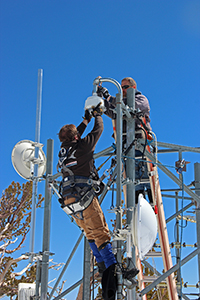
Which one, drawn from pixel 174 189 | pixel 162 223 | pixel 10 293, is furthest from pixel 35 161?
pixel 10 293

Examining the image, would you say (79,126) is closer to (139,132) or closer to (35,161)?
(139,132)

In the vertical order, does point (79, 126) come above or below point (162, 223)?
above

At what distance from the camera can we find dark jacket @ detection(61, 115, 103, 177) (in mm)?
5281

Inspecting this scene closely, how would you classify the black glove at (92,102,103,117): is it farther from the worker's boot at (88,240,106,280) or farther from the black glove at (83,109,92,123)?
the worker's boot at (88,240,106,280)

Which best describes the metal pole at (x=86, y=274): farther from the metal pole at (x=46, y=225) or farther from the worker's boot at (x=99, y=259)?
the metal pole at (x=46, y=225)

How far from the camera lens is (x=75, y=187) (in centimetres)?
521

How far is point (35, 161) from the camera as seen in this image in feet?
22.7

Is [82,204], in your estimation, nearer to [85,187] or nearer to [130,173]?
[85,187]

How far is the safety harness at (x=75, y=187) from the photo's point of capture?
16.9 feet

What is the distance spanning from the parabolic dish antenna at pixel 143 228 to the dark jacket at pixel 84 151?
2.87 ft

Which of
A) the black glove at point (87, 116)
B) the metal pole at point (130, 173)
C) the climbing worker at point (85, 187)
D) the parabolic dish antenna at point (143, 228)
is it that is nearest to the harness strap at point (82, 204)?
the climbing worker at point (85, 187)

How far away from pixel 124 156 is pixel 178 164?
50.6 inches

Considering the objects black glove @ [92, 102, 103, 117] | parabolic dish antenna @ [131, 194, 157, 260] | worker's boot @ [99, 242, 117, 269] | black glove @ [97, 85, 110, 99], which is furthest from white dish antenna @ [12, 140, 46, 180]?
parabolic dish antenna @ [131, 194, 157, 260]

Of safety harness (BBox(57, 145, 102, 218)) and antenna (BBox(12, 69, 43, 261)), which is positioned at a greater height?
antenna (BBox(12, 69, 43, 261))
